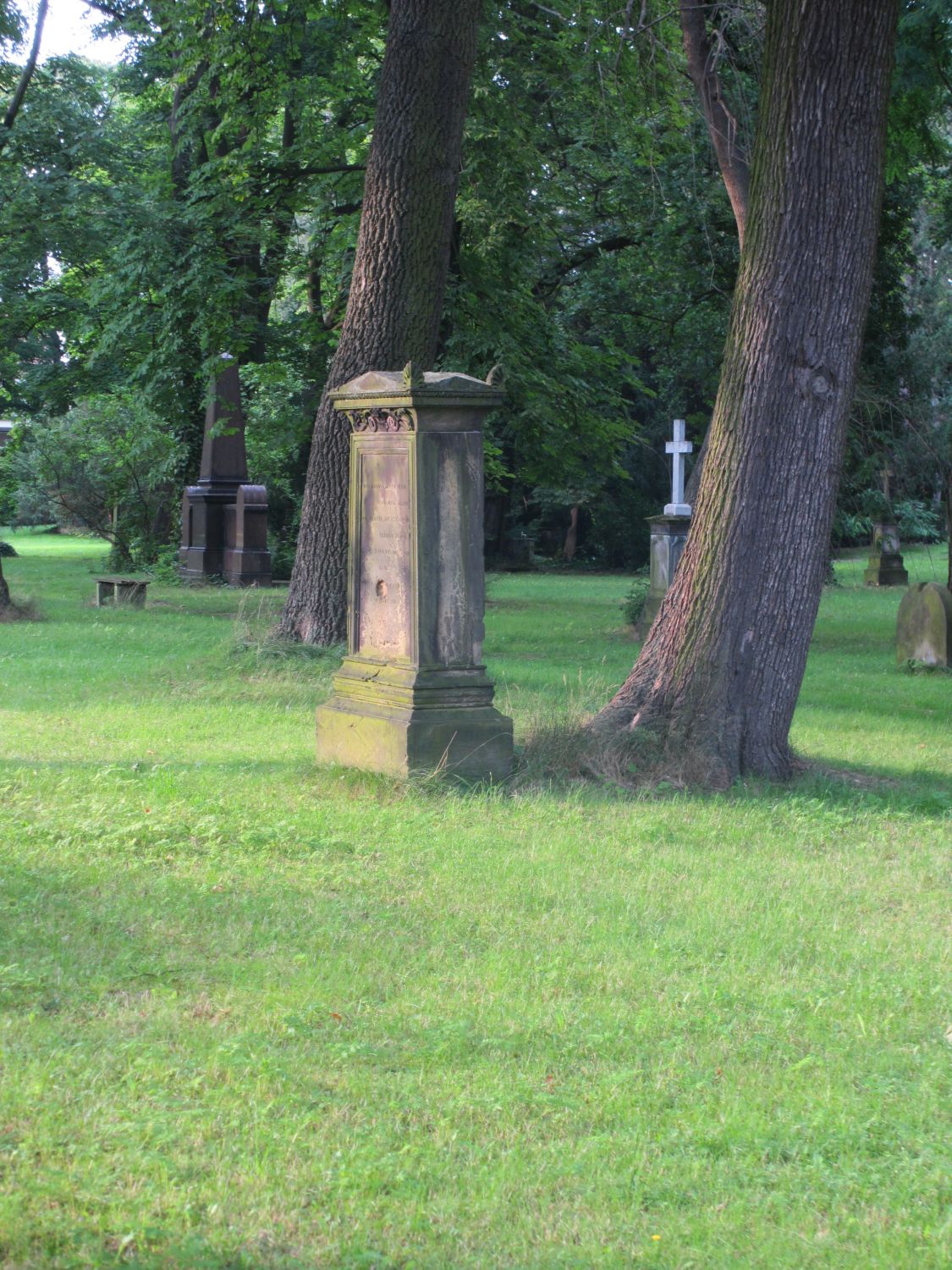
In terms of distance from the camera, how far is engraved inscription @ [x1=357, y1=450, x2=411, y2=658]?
30.4ft

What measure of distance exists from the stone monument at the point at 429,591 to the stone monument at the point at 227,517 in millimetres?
19186

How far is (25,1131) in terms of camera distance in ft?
12.5

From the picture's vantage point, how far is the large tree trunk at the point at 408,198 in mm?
14398

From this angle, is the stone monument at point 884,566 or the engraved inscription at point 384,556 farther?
the stone monument at point 884,566

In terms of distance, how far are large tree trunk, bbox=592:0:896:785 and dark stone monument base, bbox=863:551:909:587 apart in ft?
87.3

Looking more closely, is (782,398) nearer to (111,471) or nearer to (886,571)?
(111,471)

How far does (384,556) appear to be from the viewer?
31.2 feet


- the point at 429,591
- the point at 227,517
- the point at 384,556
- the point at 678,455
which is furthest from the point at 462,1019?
the point at 227,517

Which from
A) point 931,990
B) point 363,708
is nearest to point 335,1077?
point 931,990

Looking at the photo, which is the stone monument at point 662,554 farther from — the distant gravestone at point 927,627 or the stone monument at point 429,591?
the stone monument at point 429,591

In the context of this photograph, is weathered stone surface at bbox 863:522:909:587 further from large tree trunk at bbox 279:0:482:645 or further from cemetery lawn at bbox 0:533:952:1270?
cemetery lawn at bbox 0:533:952:1270

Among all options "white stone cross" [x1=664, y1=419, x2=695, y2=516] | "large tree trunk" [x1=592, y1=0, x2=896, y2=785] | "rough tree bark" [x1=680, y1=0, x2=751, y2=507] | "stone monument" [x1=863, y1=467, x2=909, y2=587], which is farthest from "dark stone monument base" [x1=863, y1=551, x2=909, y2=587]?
"large tree trunk" [x1=592, y1=0, x2=896, y2=785]

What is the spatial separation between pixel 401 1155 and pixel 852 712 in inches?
396

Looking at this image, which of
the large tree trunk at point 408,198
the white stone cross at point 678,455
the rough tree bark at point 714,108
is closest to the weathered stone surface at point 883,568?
the white stone cross at point 678,455
